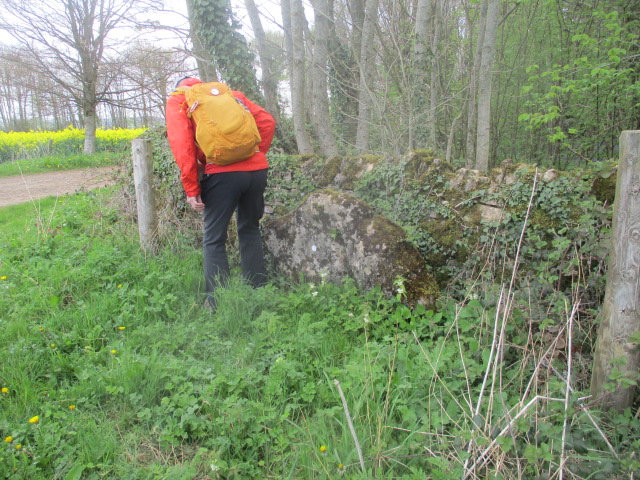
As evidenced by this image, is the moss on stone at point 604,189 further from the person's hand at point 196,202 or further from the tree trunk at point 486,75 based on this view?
the tree trunk at point 486,75

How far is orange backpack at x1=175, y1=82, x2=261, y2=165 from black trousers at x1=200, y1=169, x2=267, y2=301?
206 mm

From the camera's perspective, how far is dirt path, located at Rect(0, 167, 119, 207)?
8.09 meters

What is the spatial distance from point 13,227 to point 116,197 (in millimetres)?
1672

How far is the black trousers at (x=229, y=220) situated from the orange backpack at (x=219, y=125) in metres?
0.21

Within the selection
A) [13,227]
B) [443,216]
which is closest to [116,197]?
[13,227]

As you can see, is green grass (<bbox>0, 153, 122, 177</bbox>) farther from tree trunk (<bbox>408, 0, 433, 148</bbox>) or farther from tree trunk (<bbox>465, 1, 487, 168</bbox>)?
tree trunk (<bbox>465, 1, 487, 168</bbox>)

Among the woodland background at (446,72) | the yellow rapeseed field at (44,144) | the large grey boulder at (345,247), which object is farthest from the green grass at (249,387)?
the yellow rapeseed field at (44,144)

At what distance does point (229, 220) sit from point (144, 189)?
139 centimetres

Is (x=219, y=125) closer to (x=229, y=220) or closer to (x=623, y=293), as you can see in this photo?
(x=229, y=220)

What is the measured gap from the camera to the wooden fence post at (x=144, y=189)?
183 inches

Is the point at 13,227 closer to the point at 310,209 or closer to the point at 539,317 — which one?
the point at 310,209

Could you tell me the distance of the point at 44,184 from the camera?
10.0 meters

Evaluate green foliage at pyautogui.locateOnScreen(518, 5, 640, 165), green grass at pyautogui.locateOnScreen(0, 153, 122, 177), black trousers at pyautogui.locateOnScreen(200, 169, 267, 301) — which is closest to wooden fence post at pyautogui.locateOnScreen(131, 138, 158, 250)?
black trousers at pyautogui.locateOnScreen(200, 169, 267, 301)

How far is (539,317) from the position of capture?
9.52 ft
